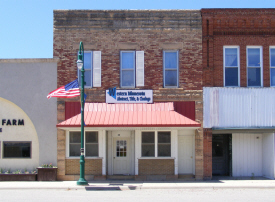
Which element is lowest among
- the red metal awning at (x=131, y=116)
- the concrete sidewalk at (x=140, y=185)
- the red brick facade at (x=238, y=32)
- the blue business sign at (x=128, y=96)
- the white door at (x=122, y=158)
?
the concrete sidewalk at (x=140, y=185)

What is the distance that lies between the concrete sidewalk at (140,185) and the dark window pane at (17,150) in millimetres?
1430

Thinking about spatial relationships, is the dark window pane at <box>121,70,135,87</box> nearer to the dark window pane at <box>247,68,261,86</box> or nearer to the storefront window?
the storefront window

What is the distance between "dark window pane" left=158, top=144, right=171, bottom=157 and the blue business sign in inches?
88.2

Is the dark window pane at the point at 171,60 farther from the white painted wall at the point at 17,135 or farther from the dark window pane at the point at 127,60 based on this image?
the white painted wall at the point at 17,135

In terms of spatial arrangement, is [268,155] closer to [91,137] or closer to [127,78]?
[127,78]

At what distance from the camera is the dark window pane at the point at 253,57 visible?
16.2 m

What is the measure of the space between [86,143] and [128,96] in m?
3.04

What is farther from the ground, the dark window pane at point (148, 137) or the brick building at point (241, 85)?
the brick building at point (241, 85)

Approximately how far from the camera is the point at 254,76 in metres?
16.2

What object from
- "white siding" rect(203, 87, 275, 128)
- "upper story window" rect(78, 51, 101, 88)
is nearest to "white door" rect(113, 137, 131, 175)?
"upper story window" rect(78, 51, 101, 88)

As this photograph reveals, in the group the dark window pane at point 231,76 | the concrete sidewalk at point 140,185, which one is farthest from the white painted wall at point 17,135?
the dark window pane at point 231,76

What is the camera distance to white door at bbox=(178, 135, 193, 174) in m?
15.9

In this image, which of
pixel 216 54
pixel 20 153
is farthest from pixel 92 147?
pixel 216 54

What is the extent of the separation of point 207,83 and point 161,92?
2286mm
